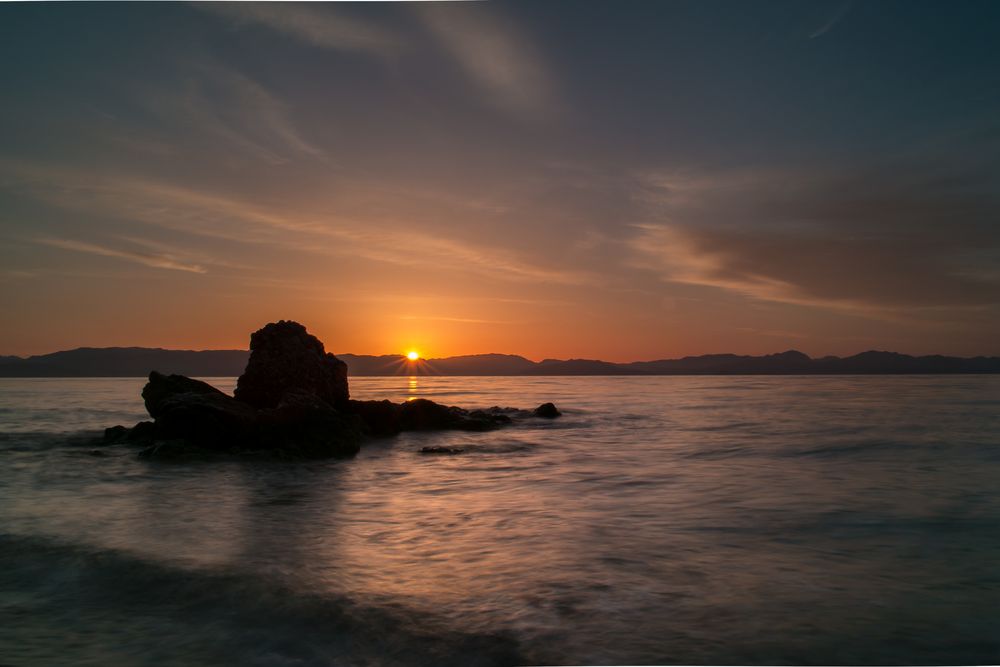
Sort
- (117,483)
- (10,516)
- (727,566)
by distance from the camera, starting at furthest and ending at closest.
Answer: (117,483) < (10,516) < (727,566)

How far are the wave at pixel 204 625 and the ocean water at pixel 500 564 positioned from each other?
2 centimetres

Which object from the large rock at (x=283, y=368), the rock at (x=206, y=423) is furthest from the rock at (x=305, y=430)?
the large rock at (x=283, y=368)

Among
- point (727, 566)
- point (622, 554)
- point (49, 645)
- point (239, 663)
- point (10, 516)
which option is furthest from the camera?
point (10, 516)

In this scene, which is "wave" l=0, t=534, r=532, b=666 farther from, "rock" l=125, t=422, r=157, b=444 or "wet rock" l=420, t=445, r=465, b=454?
"rock" l=125, t=422, r=157, b=444

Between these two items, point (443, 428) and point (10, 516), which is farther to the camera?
point (443, 428)

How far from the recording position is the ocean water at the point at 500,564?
16.6 feet

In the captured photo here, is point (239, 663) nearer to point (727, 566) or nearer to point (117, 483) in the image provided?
point (727, 566)

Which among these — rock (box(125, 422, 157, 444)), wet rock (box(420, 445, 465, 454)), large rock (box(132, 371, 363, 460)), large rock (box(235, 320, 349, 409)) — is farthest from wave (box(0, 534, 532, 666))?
large rock (box(235, 320, 349, 409))

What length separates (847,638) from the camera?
518 centimetres

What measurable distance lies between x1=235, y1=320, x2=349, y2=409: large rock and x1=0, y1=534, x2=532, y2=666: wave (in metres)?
15.7

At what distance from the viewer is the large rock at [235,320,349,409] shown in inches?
891

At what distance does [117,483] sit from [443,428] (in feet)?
50.0

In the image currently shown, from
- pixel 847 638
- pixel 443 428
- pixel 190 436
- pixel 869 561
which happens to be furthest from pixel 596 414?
pixel 847 638

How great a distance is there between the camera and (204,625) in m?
5.44
